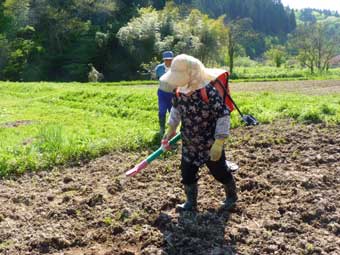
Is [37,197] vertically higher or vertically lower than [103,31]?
lower

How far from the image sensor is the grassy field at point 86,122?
7.03m

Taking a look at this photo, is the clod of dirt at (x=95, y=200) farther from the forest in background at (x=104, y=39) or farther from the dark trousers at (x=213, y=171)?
the forest in background at (x=104, y=39)

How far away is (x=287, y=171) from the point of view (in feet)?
18.8

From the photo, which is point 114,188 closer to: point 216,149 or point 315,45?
point 216,149

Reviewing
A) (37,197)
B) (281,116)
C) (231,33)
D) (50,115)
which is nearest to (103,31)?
(231,33)

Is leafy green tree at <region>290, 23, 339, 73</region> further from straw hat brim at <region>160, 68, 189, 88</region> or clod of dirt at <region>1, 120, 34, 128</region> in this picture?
straw hat brim at <region>160, 68, 189, 88</region>

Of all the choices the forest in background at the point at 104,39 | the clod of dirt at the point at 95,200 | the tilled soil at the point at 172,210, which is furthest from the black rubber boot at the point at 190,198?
the forest in background at the point at 104,39

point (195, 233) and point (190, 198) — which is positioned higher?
point (190, 198)

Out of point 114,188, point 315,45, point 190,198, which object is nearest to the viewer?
point 190,198

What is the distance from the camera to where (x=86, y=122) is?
35.6 ft

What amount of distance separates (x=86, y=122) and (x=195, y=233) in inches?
281

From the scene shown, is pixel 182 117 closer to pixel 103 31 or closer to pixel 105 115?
pixel 105 115

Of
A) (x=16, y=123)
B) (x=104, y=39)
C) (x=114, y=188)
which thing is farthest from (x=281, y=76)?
(x=114, y=188)

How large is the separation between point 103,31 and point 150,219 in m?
45.6
